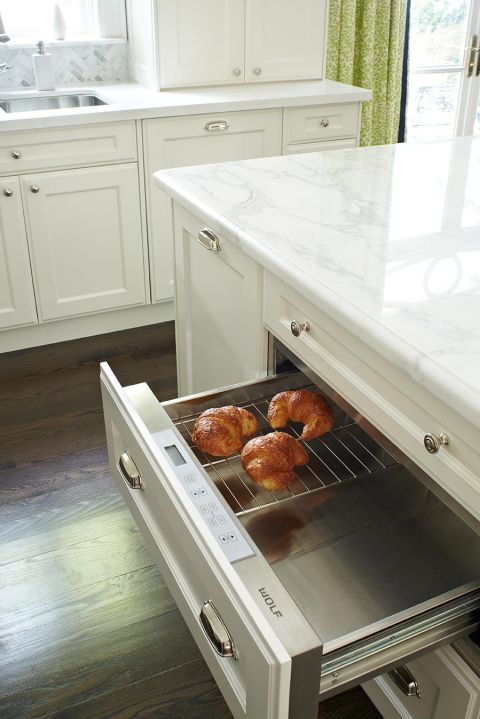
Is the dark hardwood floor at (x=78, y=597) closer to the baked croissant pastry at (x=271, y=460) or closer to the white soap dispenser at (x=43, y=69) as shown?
the baked croissant pastry at (x=271, y=460)

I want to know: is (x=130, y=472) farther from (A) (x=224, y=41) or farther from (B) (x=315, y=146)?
(A) (x=224, y=41)

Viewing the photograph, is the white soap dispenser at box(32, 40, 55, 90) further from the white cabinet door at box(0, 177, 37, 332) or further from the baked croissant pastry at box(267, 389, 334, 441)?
the baked croissant pastry at box(267, 389, 334, 441)

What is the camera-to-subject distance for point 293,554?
3.92ft

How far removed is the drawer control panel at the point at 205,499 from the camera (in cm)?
97

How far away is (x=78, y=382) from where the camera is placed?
2.65 meters

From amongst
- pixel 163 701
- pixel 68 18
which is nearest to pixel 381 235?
pixel 163 701

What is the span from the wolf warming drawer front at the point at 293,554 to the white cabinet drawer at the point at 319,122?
183cm

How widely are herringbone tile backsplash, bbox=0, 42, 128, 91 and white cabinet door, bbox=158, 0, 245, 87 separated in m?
0.38

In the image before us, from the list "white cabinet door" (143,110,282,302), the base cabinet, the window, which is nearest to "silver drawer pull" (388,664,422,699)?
the base cabinet

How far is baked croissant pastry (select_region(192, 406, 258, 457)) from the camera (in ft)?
4.14

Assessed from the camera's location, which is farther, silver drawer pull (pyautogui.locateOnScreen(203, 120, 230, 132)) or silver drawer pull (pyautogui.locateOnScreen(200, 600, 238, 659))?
silver drawer pull (pyautogui.locateOnScreen(203, 120, 230, 132))

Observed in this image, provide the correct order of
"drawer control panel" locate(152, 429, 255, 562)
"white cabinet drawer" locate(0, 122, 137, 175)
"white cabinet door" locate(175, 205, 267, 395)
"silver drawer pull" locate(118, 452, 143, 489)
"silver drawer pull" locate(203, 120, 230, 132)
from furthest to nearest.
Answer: "silver drawer pull" locate(203, 120, 230, 132) < "white cabinet drawer" locate(0, 122, 137, 175) < "white cabinet door" locate(175, 205, 267, 395) < "silver drawer pull" locate(118, 452, 143, 489) < "drawer control panel" locate(152, 429, 255, 562)

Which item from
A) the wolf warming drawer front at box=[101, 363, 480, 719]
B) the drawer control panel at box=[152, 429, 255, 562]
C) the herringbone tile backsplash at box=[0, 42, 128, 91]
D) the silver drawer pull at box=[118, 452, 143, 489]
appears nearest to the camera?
the wolf warming drawer front at box=[101, 363, 480, 719]

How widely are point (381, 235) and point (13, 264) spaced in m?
1.78
